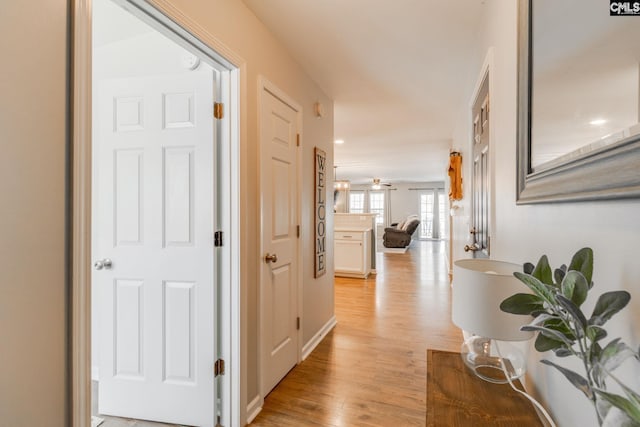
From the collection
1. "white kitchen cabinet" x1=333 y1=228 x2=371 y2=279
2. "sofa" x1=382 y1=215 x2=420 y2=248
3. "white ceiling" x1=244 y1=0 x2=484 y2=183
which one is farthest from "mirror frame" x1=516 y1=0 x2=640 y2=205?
"sofa" x1=382 y1=215 x2=420 y2=248

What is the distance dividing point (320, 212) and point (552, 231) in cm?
236

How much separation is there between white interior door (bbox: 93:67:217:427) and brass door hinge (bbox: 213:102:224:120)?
27 mm

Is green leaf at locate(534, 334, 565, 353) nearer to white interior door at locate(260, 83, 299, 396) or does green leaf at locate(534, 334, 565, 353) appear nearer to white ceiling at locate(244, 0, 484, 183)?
white interior door at locate(260, 83, 299, 396)

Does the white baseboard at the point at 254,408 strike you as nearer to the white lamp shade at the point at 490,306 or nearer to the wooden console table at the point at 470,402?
the wooden console table at the point at 470,402

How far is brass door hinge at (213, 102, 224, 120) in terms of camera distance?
1.78 m

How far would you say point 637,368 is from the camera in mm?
497

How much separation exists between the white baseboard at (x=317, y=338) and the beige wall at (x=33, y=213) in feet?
6.63

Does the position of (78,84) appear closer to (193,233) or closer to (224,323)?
(193,233)

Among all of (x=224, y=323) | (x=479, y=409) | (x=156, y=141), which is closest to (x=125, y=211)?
(x=156, y=141)

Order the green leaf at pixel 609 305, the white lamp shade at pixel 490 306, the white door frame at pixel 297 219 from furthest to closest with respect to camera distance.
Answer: the white door frame at pixel 297 219 → the white lamp shade at pixel 490 306 → the green leaf at pixel 609 305

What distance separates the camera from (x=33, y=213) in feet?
2.75

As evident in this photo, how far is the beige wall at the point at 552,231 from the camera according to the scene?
1.71ft

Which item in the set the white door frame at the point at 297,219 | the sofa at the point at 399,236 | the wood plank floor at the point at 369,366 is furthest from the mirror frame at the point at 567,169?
the sofa at the point at 399,236

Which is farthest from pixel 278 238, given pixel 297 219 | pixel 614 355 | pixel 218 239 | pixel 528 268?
pixel 614 355
